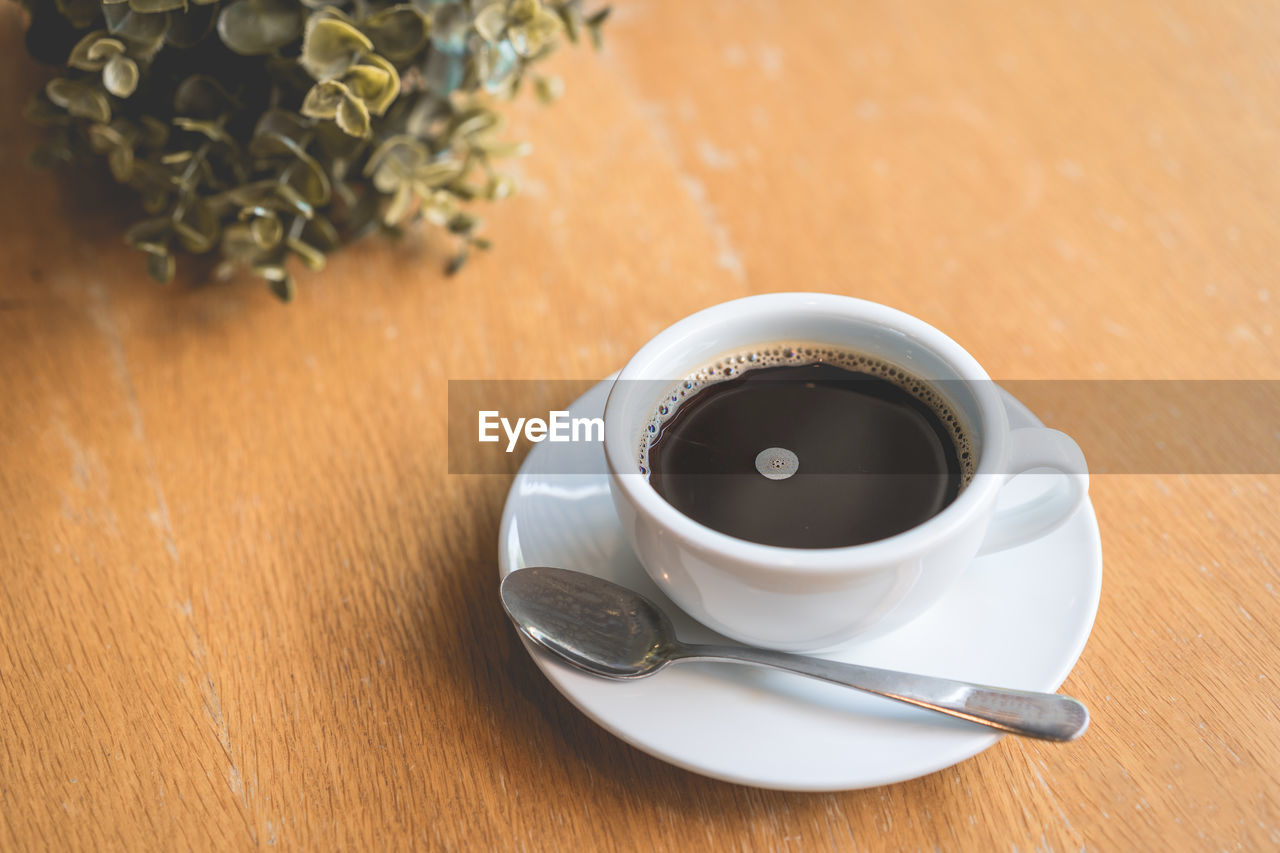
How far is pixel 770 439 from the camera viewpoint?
1.82 ft

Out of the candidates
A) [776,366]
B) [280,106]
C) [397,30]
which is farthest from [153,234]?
[776,366]

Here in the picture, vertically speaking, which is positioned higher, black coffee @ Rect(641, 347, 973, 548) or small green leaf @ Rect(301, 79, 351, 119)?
small green leaf @ Rect(301, 79, 351, 119)

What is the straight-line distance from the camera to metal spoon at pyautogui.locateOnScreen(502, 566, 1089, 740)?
447mm

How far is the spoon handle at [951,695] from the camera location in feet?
1.45

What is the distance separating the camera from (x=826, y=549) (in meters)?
0.47

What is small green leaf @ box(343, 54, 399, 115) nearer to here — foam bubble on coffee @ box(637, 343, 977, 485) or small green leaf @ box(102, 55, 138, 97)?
small green leaf @ box(102, 55, 138, 97)

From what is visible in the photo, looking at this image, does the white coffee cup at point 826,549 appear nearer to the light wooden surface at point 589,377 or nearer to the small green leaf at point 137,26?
the light wooden surface at point 589,377

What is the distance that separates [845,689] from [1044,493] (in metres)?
0.14

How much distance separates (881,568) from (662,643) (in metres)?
0.12

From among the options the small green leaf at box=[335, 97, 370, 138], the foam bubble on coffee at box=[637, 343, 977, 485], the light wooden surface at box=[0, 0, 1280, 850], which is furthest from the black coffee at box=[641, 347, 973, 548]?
the small green leaf at box=[335, 97, 370, 138]

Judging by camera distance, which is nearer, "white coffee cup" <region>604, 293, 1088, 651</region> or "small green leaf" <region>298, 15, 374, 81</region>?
"white coffee cup" <region>604, 293, 1088, 651</region>

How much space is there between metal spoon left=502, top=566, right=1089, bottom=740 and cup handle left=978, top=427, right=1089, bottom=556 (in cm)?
8
